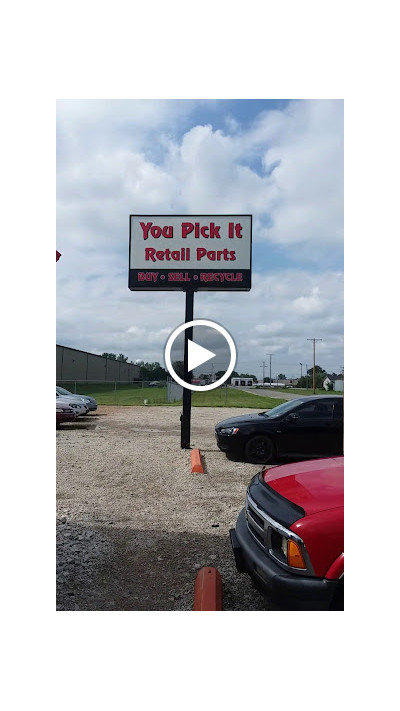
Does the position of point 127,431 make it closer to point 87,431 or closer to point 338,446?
point 87,431

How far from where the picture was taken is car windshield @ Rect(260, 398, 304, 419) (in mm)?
6850

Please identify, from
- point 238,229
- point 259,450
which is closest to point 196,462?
point 259,450

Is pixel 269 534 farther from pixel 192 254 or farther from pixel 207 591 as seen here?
pixel 192 254

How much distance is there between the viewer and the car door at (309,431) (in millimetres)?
6691

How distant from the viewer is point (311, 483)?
2.64m

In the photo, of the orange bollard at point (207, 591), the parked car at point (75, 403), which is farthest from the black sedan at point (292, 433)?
the parked car at point (75, 403)

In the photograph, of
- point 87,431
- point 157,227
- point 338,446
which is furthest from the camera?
point 87,431

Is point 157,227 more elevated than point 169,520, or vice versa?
point 157,227

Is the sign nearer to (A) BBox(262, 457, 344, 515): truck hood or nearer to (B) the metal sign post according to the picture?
(B) the metal sign post

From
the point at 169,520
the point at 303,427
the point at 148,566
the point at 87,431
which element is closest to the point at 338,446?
the point at 303,427

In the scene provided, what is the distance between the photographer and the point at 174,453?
7.68 metres

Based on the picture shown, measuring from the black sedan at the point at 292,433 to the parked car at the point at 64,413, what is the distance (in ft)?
14.1

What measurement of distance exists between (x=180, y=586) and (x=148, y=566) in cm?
38
